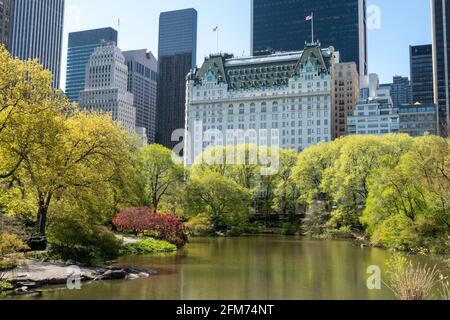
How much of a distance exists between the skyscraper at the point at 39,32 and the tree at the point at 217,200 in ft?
357

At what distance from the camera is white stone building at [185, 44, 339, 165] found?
443ft

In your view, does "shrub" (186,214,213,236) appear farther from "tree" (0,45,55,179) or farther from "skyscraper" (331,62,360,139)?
"skyscraper" (331,62,360,139)

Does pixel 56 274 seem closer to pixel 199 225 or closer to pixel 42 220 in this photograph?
pixel 42 220

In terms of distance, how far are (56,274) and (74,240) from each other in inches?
215

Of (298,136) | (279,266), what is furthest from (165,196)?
(298,136)

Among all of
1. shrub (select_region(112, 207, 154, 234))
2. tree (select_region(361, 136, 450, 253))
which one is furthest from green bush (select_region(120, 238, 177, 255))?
tree (select_region(361, 136, 450, 253))

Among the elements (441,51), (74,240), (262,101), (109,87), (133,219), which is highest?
(441,51)

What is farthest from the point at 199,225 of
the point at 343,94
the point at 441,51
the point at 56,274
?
the point at 441,51

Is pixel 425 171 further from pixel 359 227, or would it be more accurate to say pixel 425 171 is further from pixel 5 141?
pixel 5 141

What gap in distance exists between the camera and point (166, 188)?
62.9 metres

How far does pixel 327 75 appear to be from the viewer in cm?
13288

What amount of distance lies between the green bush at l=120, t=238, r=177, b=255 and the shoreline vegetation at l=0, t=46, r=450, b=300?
0.14m

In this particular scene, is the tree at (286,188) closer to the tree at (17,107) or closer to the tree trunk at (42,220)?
the tree trunk at (42,220)
